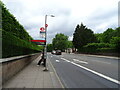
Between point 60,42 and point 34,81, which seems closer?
point 34,81

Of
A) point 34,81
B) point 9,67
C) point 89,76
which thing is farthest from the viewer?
point 89,76

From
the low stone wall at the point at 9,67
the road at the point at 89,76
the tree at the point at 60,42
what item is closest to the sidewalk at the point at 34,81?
the low stone wall at the point at 9,67

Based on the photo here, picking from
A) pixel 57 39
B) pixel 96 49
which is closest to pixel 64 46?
pixel 57 39

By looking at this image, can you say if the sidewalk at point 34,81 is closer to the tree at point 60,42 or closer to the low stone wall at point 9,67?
the low stone wall at point 9,67

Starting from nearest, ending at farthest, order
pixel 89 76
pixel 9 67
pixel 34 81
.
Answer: pixel 9 67 < pixel 34 81 < pixel 89 76

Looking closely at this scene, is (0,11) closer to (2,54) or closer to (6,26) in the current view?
(6,26)

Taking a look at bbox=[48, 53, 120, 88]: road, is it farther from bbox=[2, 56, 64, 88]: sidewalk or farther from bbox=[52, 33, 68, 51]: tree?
bbox=[52, 33, 68, 51]: tree

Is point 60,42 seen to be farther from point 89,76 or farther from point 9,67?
point 9,67

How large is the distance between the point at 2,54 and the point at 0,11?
237 centimetres

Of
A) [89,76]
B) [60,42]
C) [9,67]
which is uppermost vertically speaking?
[60,42]

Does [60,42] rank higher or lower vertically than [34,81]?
higher

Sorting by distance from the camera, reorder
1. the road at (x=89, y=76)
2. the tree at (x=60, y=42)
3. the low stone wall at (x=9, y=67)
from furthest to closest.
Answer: the tree at (x=60, y=42), the road at (x=89, y=76), the low stone wall at (x=9, y=67)

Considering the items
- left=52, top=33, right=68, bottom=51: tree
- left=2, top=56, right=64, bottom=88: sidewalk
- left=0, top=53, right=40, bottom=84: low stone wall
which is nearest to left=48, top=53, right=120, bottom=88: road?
left=2, top=56, right=64, bottom=88: sidewalk

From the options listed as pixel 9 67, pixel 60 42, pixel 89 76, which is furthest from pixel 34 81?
pixel 60 42
